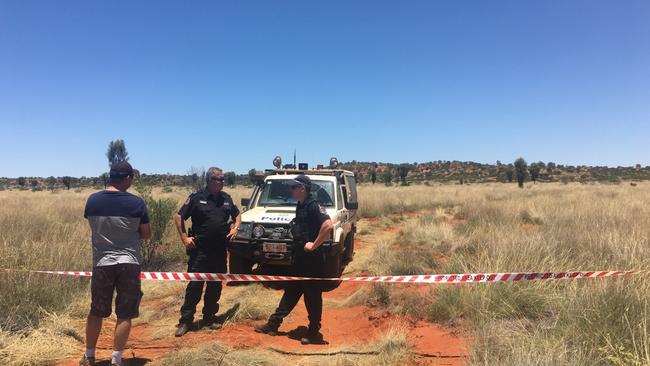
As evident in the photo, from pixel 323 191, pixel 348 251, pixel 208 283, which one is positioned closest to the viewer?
pixel 208 283

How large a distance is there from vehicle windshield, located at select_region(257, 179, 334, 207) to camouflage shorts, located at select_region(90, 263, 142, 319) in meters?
4.34

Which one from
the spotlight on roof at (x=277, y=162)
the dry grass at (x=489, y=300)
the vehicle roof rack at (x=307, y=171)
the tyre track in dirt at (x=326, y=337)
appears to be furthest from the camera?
the spotlight on roof at (x=277, y=162)

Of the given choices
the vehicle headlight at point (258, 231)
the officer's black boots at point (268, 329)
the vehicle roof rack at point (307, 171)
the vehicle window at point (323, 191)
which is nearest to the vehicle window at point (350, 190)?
the vehicle roof rack at point (307, 171)

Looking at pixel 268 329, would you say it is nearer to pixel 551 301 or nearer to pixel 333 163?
pixel 551 301

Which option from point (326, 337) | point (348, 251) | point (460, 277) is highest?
point (460, 277)

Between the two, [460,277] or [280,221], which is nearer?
[460,277]

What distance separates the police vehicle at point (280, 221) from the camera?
7219 mm

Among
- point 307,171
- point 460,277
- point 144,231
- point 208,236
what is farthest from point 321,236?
point 307,171

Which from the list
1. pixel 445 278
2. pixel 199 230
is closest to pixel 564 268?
pixel 445 278

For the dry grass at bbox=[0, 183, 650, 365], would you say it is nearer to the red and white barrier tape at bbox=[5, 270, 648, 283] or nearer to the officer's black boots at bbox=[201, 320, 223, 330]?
the red and white barrier tape at bbox=[5, 270, 648, 283]

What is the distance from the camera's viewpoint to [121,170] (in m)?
4.34

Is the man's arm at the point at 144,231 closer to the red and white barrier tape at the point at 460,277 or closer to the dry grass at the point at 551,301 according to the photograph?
the red and white barrier tape at the point at 460,277

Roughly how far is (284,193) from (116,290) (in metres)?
4.87

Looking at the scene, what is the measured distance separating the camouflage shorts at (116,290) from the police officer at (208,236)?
1385 mm
